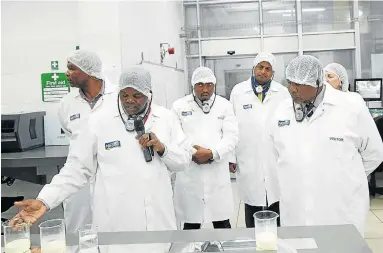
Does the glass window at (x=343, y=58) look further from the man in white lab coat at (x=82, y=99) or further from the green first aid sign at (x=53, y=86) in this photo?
the man in white lab coat at (x=82, y=99)

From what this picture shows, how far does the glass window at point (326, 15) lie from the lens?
6.32 m

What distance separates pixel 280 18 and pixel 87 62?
468 centimetres

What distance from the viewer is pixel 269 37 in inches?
253

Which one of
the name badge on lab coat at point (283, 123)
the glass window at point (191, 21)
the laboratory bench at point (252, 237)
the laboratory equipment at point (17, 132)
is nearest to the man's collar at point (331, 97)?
the name badge on lab coat at point (283, 123)

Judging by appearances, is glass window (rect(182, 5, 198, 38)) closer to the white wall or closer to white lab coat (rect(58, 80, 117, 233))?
the white wall

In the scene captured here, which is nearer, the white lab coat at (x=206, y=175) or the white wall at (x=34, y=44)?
the white lab coat at (x=206, y=175)

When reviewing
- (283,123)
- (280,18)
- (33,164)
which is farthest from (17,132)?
(280,18)

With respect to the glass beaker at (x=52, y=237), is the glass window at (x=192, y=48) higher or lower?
higher

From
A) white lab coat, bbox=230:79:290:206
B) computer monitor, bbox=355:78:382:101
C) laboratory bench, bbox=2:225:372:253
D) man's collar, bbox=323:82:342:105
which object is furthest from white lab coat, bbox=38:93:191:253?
computer monitor, bbox=355:78:382:101

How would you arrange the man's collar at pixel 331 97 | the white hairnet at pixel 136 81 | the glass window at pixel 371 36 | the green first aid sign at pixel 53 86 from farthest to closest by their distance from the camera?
the glass window at pixel 371 36 → the green first aid sign at pixel 53 86 → the man's collar at pixel 331 97 → the white hairnet at pixel 136 81

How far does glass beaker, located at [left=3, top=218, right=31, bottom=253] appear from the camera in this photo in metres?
1.27

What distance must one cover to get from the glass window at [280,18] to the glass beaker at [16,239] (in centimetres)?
575

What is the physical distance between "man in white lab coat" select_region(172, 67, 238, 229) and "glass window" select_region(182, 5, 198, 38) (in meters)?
3.83

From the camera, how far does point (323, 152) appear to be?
195 centimetres
